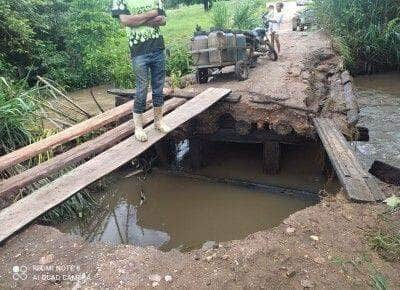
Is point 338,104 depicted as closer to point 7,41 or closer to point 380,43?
point 380,43

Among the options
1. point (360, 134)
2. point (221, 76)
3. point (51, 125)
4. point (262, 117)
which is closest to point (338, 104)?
point (360, 134)

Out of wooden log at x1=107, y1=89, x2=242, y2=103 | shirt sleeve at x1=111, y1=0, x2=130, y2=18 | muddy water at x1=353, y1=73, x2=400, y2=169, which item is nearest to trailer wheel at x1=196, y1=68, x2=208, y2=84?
wooden log at x1=107, y1=89, x2=242, y2=103

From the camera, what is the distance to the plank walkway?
13.8 feet

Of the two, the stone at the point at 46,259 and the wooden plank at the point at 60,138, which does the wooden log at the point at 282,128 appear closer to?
the wooden plank at the point at 60,138

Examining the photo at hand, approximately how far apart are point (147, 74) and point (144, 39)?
431 millimetres

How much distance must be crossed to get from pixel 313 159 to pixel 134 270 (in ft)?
17.4

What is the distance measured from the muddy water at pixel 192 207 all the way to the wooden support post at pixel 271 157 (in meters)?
0.15

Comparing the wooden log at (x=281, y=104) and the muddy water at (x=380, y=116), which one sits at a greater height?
the wooden log at (x=281, y=104)

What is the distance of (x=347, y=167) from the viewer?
191 inches

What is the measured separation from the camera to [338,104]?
7.16 m

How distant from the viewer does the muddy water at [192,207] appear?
19.1 ft

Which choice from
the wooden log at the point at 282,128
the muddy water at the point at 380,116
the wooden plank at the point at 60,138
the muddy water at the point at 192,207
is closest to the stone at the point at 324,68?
the muddy water at the point at 380,116

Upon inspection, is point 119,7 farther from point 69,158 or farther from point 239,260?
point 239,260

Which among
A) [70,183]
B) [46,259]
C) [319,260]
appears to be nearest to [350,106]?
[319,260]
